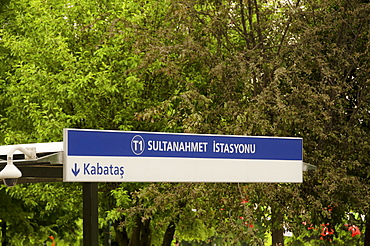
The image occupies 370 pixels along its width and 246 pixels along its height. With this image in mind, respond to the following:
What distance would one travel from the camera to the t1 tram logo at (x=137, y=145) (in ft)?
19.7

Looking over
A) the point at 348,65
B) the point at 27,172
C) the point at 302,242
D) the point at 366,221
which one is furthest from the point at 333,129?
the point at 302,242

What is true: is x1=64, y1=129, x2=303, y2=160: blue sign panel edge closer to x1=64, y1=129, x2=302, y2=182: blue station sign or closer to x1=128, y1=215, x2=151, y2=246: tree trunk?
x1=64, y1=129, x2=302, y2=182: blue station sign

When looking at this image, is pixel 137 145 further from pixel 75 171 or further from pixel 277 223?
pixel 277 223

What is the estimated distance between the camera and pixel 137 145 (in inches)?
238

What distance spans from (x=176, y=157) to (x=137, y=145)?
384 millimetres

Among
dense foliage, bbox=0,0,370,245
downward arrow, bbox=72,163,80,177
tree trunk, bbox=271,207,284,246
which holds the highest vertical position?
dense foliage, bbox=0,0,370,245

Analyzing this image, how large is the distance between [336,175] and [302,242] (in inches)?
502

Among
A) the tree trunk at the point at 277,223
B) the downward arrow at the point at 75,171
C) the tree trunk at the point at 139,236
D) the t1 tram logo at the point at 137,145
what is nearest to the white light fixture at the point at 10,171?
the downward arrow at the point at 75,171

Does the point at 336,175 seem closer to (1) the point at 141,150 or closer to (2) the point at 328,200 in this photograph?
(2) the point at 328,200

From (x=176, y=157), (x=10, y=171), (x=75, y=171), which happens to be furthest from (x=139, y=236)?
(x=75, y=171)

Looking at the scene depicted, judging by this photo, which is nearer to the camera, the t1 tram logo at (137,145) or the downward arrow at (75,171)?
the downward arrow at (75,171)

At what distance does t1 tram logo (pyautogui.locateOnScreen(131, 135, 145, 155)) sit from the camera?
19.7ft

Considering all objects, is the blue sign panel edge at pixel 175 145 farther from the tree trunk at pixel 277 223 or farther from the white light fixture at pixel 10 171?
the tree trunk at pixel 277 223

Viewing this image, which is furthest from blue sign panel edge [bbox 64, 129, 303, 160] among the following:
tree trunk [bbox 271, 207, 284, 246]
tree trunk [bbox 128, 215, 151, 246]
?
tree trunk [bbox 128, 215, 151, 246]
